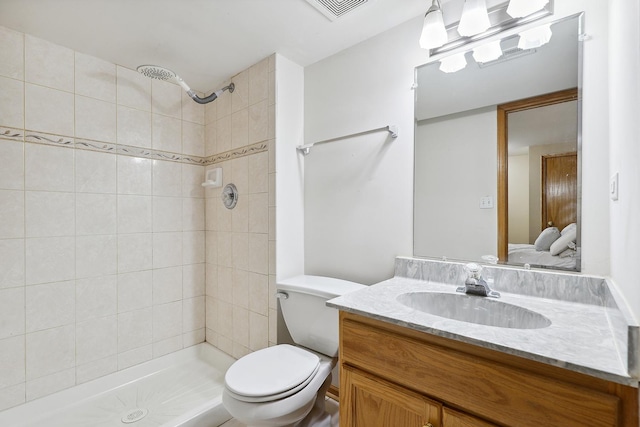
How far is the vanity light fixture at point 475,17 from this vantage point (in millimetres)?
1141

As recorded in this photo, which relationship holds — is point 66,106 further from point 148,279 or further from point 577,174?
point 577,174

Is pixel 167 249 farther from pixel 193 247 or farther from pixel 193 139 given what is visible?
pixel 193 139

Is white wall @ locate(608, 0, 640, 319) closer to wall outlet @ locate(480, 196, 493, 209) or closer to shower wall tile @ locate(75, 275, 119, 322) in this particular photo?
wall outlet @ locate(480, 196, 493, 209)

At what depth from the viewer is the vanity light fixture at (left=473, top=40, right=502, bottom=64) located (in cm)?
124

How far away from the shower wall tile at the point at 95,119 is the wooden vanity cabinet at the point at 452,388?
1.89m

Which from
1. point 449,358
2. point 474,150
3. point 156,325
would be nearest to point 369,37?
point 474,150

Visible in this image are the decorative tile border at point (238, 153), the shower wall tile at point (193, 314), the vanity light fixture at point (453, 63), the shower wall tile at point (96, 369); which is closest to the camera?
the vanity light fixture at point (453, 63)

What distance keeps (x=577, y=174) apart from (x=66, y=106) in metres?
A: 2.60

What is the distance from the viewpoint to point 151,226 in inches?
81.3

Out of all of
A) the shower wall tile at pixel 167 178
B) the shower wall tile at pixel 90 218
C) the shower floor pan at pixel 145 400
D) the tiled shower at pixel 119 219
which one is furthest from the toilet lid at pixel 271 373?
the shower wall tile at pixel 167 178

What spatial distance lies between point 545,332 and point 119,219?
2275 mm

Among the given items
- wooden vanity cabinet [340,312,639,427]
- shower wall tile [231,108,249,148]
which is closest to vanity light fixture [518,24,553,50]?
wooden vanity cabinet [340,312,639,427]

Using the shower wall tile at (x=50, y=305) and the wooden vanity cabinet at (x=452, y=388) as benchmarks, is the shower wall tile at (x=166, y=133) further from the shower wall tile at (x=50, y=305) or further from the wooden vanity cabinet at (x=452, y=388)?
the wooden vanity cabinet at (x=452, y=388)

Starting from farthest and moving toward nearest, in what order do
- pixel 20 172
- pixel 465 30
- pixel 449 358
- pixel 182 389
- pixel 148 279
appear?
pixel 148 279 < pixel 182 389 < pixel 20 172 < pixel 465 30 < pixel 449 358
